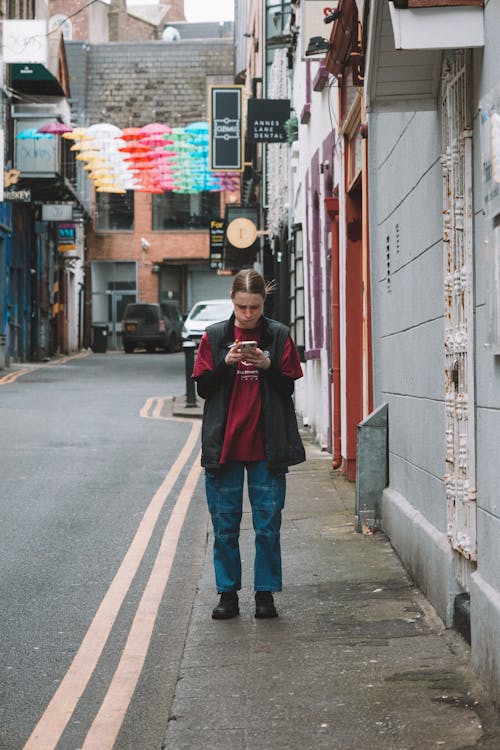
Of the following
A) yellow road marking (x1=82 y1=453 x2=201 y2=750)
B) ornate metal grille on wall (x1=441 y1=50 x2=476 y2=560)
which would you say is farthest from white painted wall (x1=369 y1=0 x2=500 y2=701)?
yellow road marking (x1=82 y1=453 x2=201 y2=750)

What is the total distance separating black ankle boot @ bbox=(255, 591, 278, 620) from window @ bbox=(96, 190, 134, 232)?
53263 mm

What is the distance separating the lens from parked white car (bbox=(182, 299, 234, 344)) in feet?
107

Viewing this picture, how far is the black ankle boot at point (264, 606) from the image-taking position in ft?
22.9

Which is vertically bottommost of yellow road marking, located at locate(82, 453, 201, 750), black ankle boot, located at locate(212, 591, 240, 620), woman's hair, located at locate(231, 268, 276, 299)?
yellow road marking, located at locate(82, 453, 201, 750)

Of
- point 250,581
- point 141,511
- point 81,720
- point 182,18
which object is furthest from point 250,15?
point 182,18

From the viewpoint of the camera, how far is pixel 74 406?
22531 millimetres

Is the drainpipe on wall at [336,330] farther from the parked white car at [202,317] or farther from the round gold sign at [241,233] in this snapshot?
the round gold sign at [241,233]

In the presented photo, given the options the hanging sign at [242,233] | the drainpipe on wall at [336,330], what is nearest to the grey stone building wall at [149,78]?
the hanging sign at [242,233]

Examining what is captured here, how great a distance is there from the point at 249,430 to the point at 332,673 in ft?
5.10

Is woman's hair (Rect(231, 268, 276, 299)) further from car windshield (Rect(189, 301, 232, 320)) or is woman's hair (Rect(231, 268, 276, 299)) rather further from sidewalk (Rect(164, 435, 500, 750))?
car windshield (Rect(189, 301, 232, 320))

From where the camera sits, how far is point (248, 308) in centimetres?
684

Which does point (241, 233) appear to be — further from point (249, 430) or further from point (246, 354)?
point (246, 354)

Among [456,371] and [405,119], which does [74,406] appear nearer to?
[405,119]

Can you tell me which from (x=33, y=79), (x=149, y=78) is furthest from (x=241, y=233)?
(x=149, y=78)
